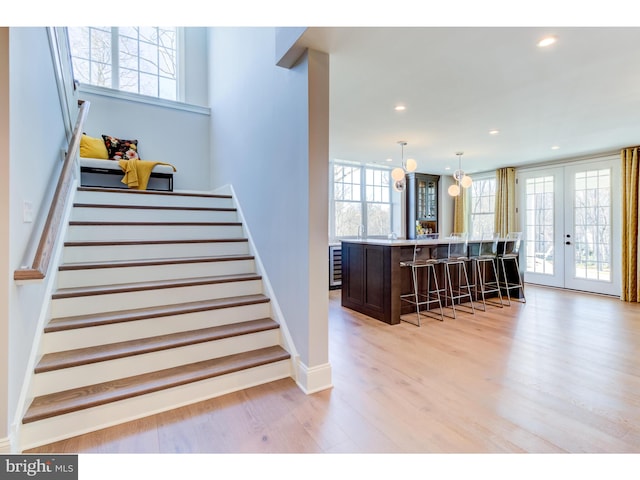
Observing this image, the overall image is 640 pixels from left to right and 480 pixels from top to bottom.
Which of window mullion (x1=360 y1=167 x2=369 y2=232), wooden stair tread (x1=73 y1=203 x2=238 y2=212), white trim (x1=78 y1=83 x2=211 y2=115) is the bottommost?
wooden stair tread (x1=73 y1=203 x2=238 y2=212)

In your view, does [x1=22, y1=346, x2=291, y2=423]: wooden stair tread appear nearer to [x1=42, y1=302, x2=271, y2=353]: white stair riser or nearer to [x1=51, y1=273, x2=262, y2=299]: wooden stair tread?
[x1=42, y1=302, x2=271, y2=353]: white stair riser

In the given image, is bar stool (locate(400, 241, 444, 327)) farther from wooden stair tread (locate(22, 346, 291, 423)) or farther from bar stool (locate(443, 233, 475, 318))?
wooden stair tread (locate(22, 346, 291, 423))

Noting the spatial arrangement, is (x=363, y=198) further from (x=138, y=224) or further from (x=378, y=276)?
(x=138, y=224)

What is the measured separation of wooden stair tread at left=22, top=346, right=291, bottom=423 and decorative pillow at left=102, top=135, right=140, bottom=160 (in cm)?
336

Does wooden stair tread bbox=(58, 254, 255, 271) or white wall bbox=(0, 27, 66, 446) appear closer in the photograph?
white wall bbox=(0, 27, 66, 446)

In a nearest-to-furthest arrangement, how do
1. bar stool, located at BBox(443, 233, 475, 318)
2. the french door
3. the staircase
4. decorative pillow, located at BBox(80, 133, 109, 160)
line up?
1. the staircase
2. decorative pillow, located at BBox(80, 133, 109, 160)
3. bar stool, located at BBox(443, 233, 475, 318)
4. the french door

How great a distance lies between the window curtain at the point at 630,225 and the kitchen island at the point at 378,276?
2.52m

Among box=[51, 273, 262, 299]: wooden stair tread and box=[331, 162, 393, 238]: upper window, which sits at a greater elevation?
box=[331, 162, 393, 238]: upper window

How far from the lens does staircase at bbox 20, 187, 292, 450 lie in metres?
1.83

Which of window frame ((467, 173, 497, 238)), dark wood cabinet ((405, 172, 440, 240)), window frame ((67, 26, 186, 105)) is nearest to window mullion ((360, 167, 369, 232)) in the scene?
dark wood cabinet ((405, 172, 440, 240))

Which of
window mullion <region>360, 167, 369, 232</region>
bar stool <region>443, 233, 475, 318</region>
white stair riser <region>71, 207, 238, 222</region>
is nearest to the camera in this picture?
white stair riser <region>71, 207, 238, 222</region>

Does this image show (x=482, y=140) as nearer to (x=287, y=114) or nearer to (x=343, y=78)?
(x=343, y=78)
